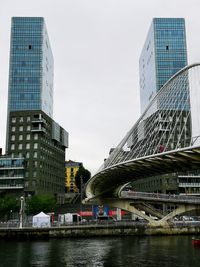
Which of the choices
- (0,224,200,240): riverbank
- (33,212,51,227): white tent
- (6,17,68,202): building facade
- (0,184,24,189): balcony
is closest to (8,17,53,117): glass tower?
(6,17,68,202): building facade

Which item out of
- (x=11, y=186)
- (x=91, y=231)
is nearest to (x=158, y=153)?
(x=91, y=231)

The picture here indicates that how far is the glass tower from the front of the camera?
449 ft

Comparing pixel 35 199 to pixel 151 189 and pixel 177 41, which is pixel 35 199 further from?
pixel 177 41

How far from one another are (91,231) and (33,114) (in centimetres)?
6850

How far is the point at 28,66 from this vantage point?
461 feet

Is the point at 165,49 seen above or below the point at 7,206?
above

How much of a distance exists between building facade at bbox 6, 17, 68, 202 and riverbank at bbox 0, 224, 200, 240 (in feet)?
172

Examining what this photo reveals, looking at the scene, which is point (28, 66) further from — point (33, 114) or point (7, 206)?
point (7, 206)

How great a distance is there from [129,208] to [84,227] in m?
16.9

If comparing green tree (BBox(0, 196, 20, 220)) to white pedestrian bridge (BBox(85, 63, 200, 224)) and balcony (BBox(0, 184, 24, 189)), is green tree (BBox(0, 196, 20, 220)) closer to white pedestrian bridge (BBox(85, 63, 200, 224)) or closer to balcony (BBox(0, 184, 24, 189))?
balcony (BBox(0, 184, 24, 189))

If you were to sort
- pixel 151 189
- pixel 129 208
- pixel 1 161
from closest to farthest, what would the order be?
pixel 129 208, pixel 1 161, pixel 151 189

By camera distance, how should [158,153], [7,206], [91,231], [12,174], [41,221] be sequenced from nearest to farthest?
[158,153], [91,231], [41,221], [7,206], [12,174]

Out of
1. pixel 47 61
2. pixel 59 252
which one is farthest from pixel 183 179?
pixel 59 252

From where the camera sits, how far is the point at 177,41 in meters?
162
